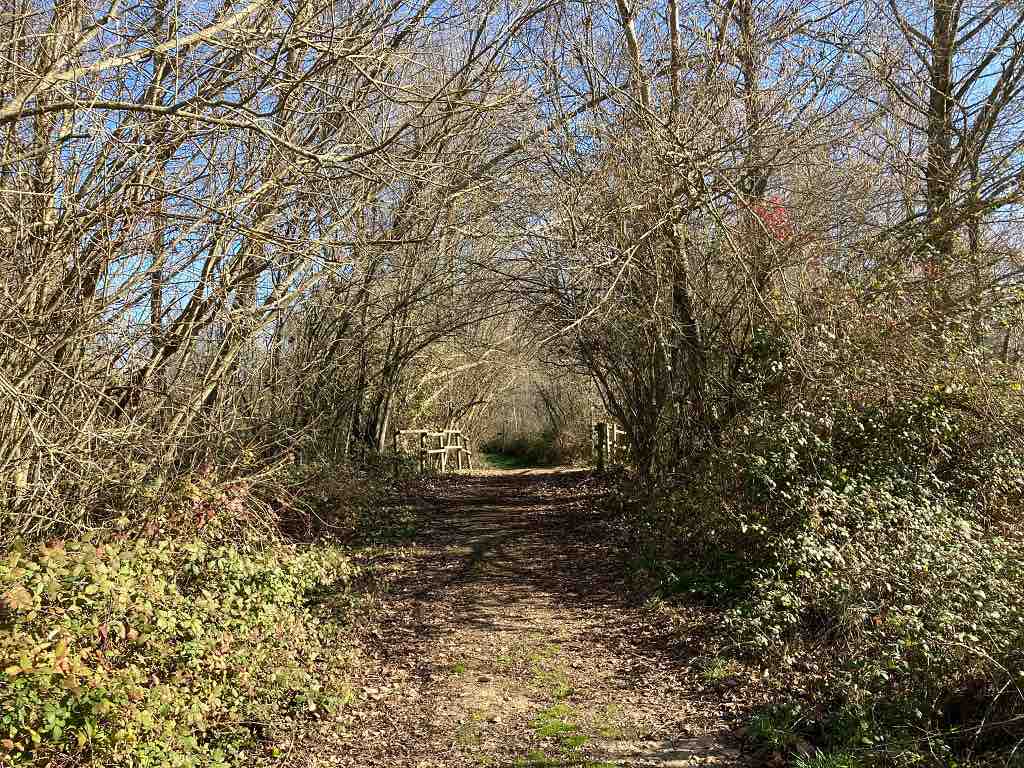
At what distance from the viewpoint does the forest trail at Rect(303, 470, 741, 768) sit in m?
4.64

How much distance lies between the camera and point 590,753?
4.51 metres

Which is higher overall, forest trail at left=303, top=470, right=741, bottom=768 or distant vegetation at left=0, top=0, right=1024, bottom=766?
distant vegetation at left=0, top=0, right=1024, bottom=766

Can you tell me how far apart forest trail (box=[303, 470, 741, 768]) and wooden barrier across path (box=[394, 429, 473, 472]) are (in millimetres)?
8649

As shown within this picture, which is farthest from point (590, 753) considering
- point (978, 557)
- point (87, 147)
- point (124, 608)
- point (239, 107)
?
point (87, 147)

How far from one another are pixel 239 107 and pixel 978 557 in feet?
19.3

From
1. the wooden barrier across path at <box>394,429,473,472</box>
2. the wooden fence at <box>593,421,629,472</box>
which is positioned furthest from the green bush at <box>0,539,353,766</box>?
the wooden barrier across path at <box>394,429,473,472</box>

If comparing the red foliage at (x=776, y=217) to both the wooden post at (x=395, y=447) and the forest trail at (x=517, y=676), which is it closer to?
the forest trail at (x=517, y=676)

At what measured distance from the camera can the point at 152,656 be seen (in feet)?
15.0

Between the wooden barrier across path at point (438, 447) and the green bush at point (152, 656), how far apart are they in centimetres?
1131

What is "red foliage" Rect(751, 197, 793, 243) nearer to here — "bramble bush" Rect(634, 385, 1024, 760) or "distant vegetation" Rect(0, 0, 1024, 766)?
"distant vegetation" Rect(0, 0, 1024, 766)

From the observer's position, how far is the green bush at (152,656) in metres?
3.75

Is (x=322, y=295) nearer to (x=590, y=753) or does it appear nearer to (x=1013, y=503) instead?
(x=590, y=753)

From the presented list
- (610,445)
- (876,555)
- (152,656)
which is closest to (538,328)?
(610,445)

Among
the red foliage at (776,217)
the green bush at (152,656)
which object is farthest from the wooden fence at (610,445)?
the green bush at (152,656)
